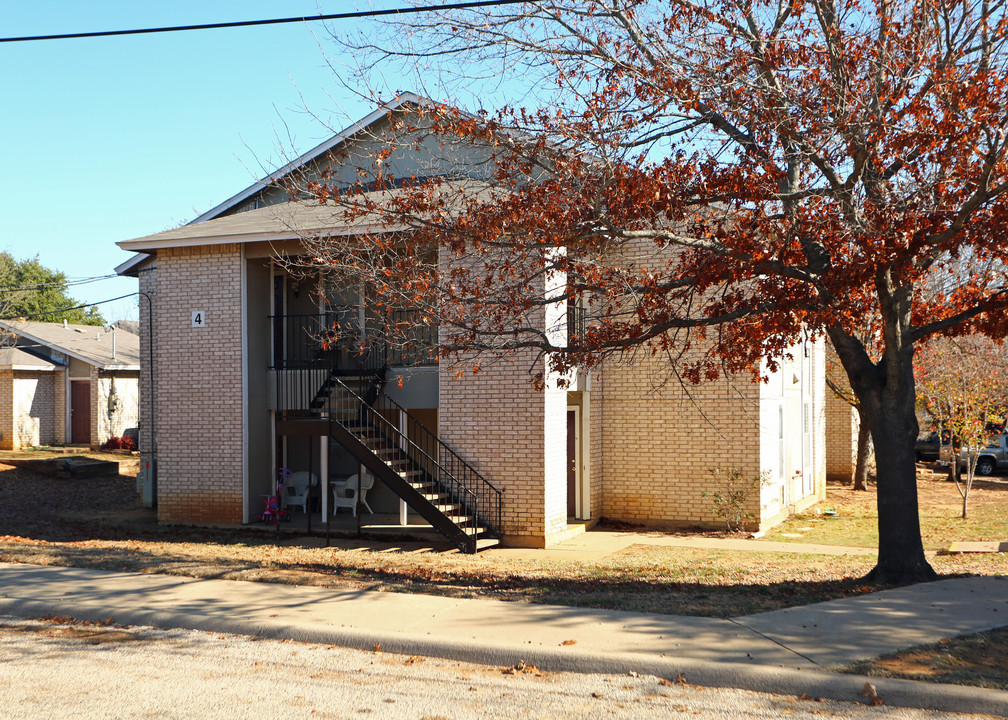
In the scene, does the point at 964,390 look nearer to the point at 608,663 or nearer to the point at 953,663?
the point at 953,663

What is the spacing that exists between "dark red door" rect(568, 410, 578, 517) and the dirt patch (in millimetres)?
10131

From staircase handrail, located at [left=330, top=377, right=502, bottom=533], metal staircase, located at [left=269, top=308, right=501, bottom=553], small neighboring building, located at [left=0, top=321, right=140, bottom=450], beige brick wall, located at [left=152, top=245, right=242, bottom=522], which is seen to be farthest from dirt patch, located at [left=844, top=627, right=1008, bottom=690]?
small neighboring building, located at [left=0, top=321, right=140, bottom=450]

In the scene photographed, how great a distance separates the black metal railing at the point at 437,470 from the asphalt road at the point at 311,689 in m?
7.01

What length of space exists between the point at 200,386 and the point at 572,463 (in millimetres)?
7338

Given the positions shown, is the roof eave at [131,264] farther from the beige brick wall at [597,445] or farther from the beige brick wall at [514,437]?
the beige brick wall at [597,445]

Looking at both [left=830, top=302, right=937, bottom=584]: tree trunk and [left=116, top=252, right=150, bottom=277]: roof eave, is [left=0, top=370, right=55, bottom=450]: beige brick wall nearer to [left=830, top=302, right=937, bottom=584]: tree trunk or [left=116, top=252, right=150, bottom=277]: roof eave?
[left=116, top=252, right=150, bottom=277]: roof eave

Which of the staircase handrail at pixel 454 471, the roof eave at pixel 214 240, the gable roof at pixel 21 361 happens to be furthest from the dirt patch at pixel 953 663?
the gable roof at pixel 21 361

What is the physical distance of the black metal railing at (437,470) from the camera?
47.9ft

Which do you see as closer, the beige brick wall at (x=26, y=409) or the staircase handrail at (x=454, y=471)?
the staircase handrail at (x=454, y=471)

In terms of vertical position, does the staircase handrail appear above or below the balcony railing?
below

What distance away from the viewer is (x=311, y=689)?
6.28 meters

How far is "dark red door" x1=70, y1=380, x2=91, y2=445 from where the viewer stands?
33.8 metres

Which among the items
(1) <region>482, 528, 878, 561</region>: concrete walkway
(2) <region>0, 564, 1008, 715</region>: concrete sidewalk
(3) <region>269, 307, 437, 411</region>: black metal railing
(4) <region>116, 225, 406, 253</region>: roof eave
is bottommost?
(1) <region>482, 528, 878, 561</region>: concrete walkway

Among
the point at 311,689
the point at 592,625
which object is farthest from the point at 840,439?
the point at 311,689
